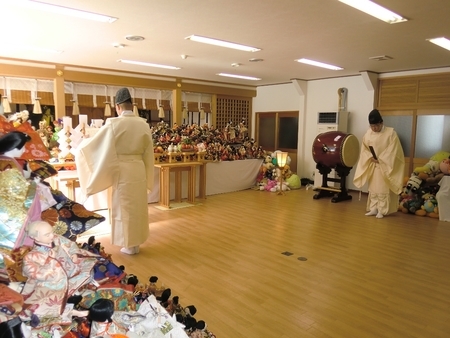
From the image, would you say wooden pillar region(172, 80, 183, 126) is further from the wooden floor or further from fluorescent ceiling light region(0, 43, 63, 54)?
the wooden floor

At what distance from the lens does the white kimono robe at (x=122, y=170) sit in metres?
3.37

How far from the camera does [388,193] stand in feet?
17.7

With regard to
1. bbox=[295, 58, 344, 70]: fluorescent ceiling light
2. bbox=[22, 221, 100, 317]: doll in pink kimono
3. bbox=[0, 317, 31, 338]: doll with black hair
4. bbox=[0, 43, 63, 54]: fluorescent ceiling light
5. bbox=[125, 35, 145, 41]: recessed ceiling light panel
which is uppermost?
bbox=[295, 58, 344, 70]: fluorescent ceiling light

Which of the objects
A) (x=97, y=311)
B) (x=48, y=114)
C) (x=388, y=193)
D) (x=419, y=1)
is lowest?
(x=388, y=193)

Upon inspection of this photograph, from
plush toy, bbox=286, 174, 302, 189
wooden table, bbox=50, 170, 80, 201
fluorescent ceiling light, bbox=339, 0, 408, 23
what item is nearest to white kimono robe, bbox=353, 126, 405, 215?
plush toy, bbox=286, 174, 302, 189

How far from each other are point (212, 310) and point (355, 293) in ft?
4.04

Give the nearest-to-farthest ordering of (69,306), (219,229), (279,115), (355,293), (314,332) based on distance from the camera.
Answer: (69,306) → (314,332) → (355,293) → (219,229) → (279,115)

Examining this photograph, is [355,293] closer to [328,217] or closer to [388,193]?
[328,217]

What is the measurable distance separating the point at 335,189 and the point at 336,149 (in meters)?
0.84

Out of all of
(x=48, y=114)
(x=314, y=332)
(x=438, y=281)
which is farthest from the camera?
(x=48, y=114)

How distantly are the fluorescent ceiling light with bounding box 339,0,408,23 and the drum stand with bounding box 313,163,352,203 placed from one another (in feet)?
11.2

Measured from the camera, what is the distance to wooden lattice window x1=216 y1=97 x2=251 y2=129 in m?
9.04

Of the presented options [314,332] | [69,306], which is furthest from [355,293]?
[69,306]

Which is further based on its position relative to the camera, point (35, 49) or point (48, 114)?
point (48, 114)
